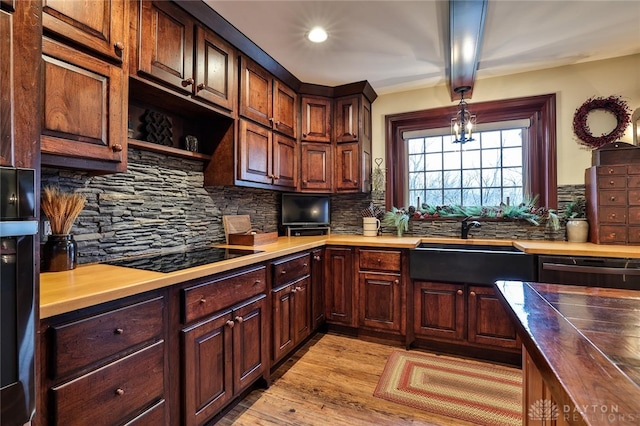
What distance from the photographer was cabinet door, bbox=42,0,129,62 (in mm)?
1244

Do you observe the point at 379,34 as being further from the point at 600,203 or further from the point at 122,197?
the point at 600,203

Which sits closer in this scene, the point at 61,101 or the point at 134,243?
the point at 61,101

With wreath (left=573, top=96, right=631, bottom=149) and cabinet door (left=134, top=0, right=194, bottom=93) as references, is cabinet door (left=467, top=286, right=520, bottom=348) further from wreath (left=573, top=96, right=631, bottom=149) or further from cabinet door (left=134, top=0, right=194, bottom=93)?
cabinet door (left=134, top=0, right=194, bottom=93)

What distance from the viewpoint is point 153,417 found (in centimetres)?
127

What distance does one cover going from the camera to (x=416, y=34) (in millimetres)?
2191

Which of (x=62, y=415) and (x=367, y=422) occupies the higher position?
(x=62, y=415)

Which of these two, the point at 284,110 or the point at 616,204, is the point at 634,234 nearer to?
the point at 616,204

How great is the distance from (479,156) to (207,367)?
314cm

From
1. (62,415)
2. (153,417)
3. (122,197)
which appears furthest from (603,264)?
(122,197)

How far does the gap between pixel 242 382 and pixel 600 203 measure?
3004mm

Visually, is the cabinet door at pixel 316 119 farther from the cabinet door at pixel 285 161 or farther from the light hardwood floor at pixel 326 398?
the light hardwood floor at pixel 326 398

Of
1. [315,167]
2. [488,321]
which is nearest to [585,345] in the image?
[488,321]

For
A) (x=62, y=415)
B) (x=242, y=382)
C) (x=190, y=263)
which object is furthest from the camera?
(x=242, y=382)

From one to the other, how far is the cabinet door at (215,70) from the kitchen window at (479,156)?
1.87 meters
